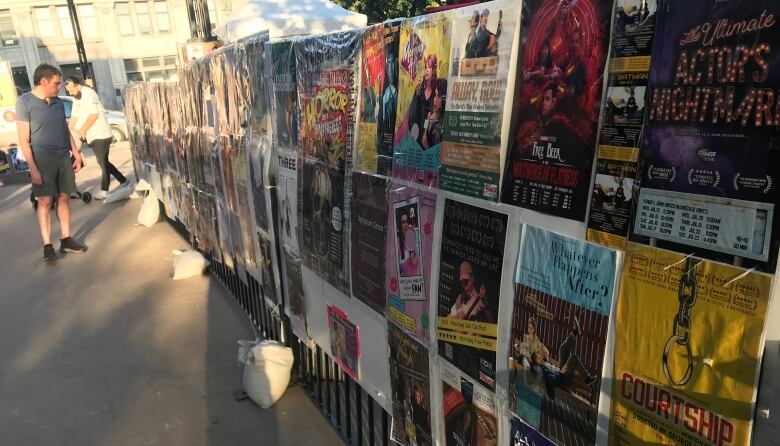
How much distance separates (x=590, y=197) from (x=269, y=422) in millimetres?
2649

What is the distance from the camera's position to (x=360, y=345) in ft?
9.29

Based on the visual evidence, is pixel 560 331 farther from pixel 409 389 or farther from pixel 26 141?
pixel 26 141

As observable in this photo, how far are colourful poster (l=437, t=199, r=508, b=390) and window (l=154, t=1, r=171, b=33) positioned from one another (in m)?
43.7

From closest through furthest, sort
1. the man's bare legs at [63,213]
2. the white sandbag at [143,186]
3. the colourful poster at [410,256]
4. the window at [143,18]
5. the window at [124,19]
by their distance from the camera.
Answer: the colourful poster at [410,256] → the man's bare legs at [63,213] → the white sandbag at [143,186] → the window at [124,19] → the window at [143,18]

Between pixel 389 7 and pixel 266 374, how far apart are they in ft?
39.0

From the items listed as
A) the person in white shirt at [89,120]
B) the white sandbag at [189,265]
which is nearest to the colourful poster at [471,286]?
the white sandbag at [189,265]

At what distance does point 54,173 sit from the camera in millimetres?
6852

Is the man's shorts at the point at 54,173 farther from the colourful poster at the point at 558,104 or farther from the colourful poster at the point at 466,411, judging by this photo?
the colourful poster at the point at 558,104

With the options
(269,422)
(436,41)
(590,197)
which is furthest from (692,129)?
(269,422)

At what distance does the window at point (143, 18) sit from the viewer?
39.3 metres

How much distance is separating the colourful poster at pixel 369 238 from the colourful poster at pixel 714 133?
1.29 metres

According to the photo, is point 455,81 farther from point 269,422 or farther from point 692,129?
point 269,422

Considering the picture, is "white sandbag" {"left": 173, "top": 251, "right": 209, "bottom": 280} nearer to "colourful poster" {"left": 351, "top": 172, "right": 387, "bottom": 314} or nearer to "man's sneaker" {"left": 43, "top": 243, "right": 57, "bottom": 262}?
"man's sneaker" {"left": 43, "top": 243, "right": 57, "bottom": 262}

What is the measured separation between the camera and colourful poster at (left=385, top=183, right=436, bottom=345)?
2.16 metres
